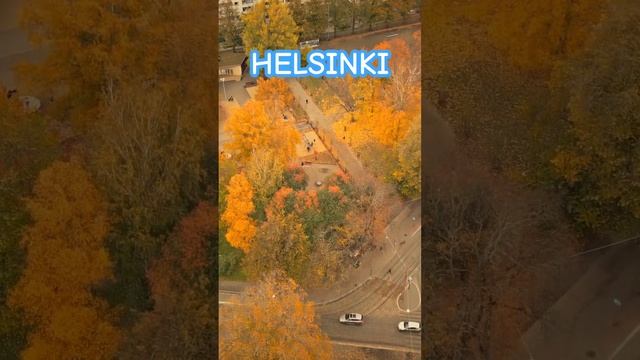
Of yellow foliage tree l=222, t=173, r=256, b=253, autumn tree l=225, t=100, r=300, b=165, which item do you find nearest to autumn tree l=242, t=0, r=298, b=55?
autumn tree l=225, t=100, r=300, b=165

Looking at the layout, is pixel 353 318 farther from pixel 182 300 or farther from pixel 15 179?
pixel 15 179

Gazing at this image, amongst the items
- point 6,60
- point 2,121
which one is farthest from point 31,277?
point 6,60

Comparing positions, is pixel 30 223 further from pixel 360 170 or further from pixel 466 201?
pixel 466 201

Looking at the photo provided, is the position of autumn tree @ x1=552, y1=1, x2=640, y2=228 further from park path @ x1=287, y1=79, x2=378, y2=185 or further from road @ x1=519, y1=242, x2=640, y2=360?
park path @ x1=287, y1=79, x2=378, y2=185

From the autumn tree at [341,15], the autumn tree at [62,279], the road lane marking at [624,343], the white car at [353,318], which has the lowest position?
the road lane marking at [624,343]

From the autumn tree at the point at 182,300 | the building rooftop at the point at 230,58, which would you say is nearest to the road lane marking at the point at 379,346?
the autumn tree at the point at 182,300

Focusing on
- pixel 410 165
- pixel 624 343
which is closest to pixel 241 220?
pixel 410 165

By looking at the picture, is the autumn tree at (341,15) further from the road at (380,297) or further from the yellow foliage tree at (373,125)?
the road at (380,297)
